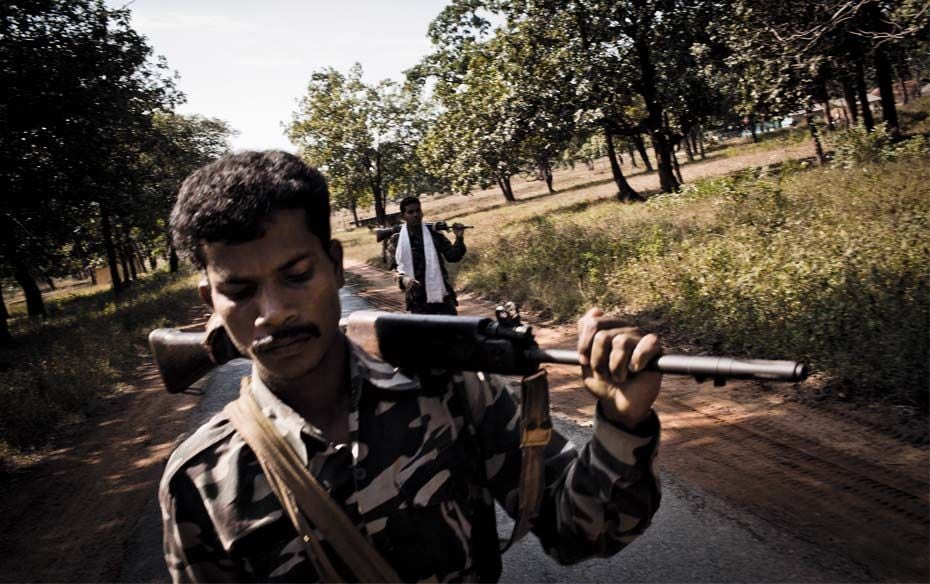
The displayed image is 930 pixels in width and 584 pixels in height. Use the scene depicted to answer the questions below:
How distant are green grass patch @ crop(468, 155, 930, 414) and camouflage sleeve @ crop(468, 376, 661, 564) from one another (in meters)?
4.23

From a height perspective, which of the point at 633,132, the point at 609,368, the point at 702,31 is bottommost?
the point at 609,368

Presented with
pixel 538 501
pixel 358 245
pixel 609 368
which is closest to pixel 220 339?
pixel 538 501

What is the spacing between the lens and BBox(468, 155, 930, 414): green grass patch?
5344 mm

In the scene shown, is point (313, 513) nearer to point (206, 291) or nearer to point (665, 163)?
point (206, 291)

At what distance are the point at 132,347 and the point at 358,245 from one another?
70.3ft

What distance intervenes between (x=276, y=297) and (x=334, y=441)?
40 centimetres

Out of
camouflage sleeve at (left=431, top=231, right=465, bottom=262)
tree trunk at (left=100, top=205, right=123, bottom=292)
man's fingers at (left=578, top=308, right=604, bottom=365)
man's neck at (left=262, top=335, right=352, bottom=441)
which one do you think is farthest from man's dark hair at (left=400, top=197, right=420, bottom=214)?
tree trunk at (left=100, top=205, right=123, bottom=292)

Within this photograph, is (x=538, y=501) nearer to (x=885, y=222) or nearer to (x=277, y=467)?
(x=277, y=467)

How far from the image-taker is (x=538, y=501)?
154 cm

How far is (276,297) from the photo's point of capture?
1.51 meters

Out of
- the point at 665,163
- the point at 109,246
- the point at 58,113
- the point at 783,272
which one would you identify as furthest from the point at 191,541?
the point at 109,246

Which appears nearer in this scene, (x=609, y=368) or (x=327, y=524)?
(x=609, y=368)

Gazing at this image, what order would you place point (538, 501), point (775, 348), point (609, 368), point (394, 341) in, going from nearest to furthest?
1. point (609, 368)
2. point (538, 501)
3. point (394, 341)
4. point (775, 348)

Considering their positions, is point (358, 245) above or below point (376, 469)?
above
